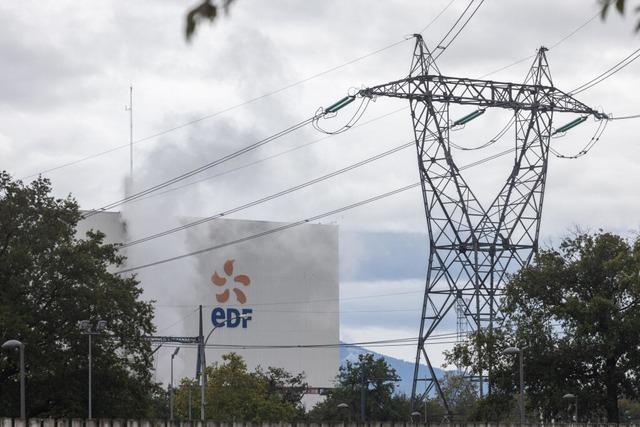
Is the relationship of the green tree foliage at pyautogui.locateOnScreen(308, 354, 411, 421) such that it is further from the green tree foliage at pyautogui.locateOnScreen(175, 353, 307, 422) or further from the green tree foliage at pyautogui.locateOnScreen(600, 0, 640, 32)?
the green tree foliage at pyautogui.locateOnScreen(600, 0, 640, 32)

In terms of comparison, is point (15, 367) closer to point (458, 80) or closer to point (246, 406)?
point (458, 80)

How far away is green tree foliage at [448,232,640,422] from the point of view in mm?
76875

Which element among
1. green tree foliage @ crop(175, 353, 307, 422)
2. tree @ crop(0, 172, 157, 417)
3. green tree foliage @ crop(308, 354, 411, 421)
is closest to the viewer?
tree @ crop(0, 172, 157, 417)

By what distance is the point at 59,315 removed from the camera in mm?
76438

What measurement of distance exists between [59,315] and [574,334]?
103 ft

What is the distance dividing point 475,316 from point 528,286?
5005 millimetres

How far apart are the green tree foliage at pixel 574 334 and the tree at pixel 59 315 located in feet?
67.7

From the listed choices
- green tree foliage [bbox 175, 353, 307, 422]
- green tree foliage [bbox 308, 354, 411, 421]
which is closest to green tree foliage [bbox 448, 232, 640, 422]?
green tree foliage [bbox 175, 353, 307, 422]

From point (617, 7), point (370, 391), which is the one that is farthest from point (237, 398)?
point (617, 7)

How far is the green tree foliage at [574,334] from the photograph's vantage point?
76.9m

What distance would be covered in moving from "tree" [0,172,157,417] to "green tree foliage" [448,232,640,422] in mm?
20624

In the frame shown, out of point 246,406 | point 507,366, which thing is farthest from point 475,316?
point 246,406

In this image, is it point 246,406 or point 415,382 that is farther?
point 246,406

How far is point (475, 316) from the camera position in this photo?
274ft
